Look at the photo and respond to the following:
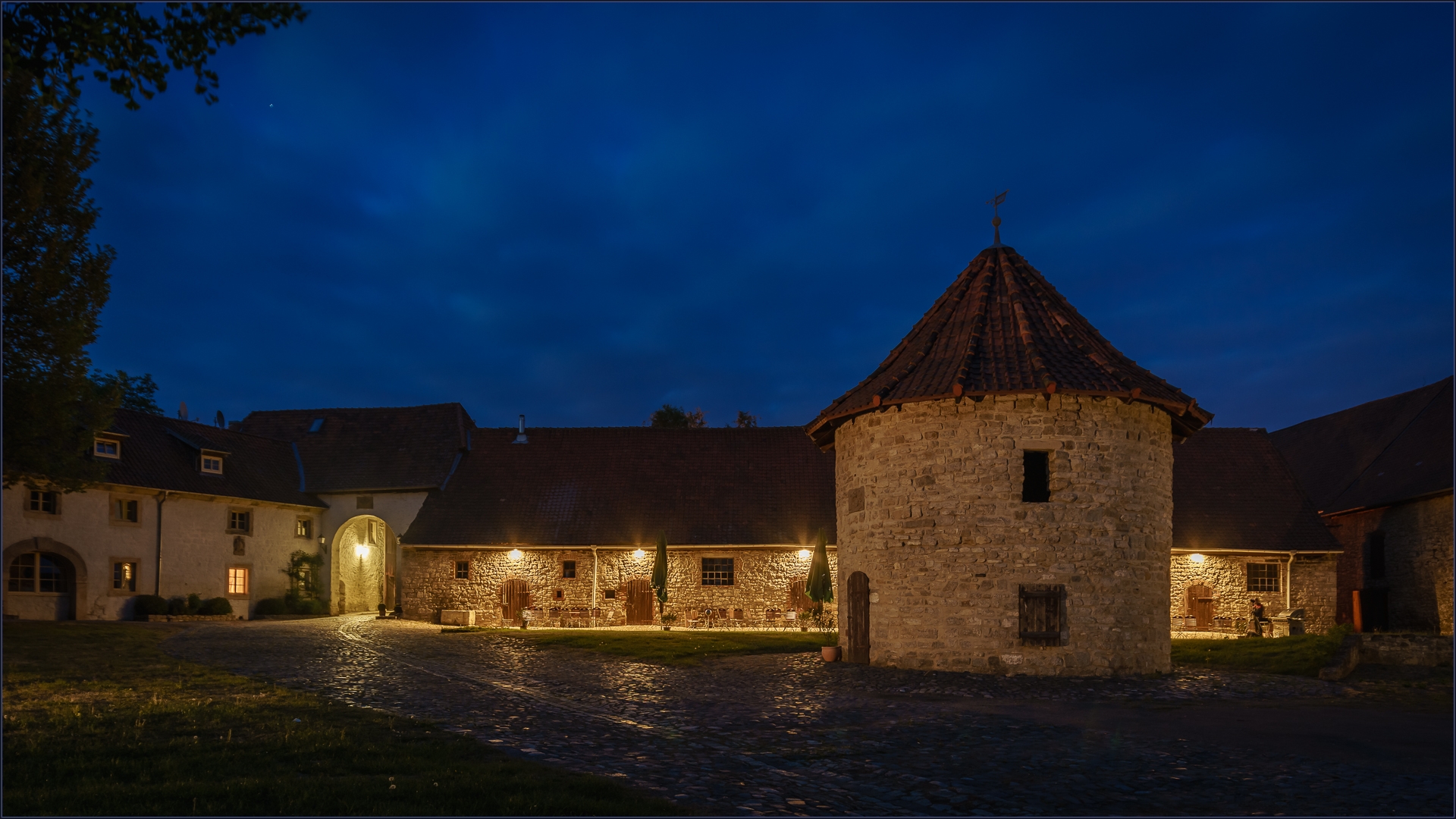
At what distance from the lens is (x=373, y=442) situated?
124 feet

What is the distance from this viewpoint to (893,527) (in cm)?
1741

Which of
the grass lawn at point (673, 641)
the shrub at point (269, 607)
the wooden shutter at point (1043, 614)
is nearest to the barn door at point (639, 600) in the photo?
the grass lawn at point (673, 641)

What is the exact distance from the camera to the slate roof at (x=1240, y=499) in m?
28.5

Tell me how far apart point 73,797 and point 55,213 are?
1371 cm

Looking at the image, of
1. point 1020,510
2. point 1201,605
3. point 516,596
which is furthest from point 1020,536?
point 516,596

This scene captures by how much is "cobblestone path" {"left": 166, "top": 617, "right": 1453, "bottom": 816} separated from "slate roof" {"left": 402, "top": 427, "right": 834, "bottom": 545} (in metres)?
12.3

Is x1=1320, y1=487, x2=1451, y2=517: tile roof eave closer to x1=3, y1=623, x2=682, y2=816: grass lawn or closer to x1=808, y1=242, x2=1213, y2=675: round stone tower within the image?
x1=808, y1=242, x2=1213, y2=675: round stone tower

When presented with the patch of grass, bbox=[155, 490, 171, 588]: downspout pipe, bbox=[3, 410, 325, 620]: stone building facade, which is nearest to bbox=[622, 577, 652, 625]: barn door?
bbox=[3, 410, 325, 620]: stone building facade

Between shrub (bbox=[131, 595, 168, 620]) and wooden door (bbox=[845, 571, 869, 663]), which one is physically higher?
wooden door (bbox=[845, 571, 869, 663])

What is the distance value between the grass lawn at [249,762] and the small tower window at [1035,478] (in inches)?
454

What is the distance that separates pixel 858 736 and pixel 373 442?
31.1 metres

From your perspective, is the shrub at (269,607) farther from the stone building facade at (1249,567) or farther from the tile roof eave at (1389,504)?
the tile roof eave at (1389,504)

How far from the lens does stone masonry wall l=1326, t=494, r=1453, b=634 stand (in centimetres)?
2600

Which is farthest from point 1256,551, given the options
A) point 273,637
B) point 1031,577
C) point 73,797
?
point 73,797
